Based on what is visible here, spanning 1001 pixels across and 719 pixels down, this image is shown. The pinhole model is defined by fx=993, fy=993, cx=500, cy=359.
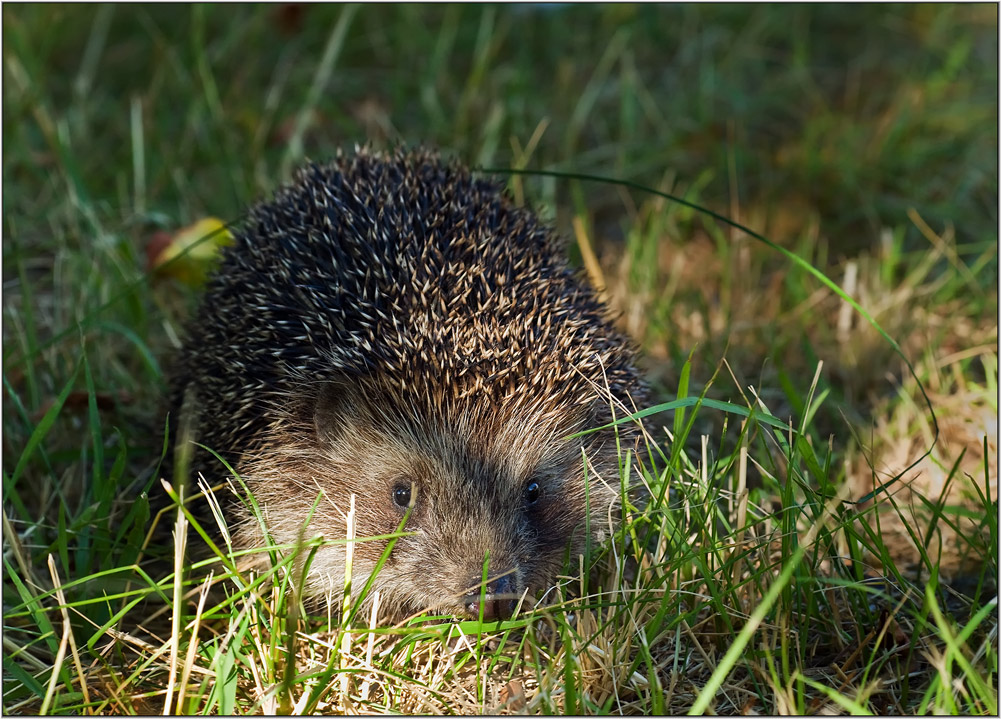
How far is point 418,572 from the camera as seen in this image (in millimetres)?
3168

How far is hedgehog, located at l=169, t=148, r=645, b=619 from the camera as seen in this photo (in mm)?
3250

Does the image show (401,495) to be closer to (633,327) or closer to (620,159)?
(633,327)

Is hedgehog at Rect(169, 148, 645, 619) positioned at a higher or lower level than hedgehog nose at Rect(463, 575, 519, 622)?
higher

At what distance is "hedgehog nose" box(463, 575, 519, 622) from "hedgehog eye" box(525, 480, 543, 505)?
43cm

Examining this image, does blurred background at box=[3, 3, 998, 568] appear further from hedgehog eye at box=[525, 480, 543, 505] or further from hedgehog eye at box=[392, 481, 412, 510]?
hedgehog eye at box=[392, 481, 412, 510]

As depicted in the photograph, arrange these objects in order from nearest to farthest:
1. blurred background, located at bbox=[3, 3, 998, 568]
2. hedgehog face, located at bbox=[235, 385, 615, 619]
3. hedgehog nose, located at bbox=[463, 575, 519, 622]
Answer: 1. hedgehog nose, located at bbox=[463, 575, 519, 622]
2. hedgehog face, located at bbox=[235, 385, 615, 619]
3. blurred background, located at bbox=[3, 3, 998, 568]

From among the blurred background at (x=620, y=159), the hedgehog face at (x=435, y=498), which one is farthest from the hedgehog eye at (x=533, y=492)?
the blurred background at (x=620, y=159)

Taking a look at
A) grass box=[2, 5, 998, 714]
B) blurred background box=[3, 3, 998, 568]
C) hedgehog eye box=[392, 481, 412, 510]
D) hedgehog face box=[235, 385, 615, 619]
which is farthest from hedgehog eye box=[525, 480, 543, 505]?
blurred background box=[3, 3, 998, 568]

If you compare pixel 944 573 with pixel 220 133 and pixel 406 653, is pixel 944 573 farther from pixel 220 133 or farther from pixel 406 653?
pixel 220 133

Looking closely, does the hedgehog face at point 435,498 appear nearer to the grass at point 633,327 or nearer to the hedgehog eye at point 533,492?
the hedgehog eye at point 533,492

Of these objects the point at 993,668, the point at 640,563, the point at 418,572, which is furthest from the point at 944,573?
the point at 418,572

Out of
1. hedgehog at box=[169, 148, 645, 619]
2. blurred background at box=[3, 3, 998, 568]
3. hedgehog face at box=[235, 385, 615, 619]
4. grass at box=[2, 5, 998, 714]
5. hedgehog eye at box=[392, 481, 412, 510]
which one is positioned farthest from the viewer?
blurred background at box=[3, 3, 998, 568]

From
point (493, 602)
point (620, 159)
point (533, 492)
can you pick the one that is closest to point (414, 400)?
point (533, 492)

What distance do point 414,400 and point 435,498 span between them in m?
0.35
